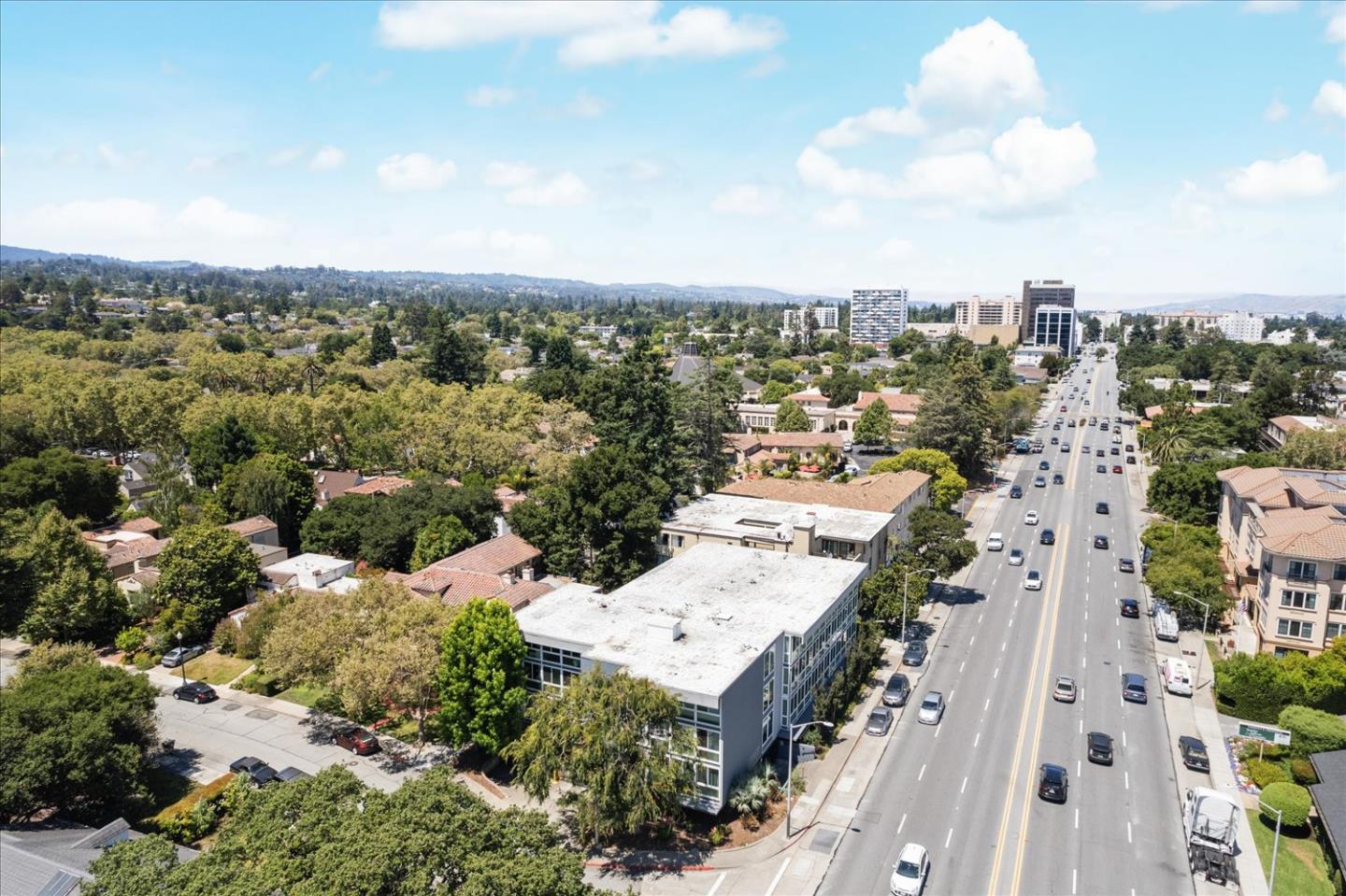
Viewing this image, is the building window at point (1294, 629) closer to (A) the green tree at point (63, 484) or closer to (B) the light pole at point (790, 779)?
(B) the light pole at point (790, 779)

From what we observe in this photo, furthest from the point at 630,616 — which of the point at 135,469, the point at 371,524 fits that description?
the point at 135,469

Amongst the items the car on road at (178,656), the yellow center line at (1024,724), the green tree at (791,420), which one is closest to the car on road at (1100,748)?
the yellow center line at (1024,724)

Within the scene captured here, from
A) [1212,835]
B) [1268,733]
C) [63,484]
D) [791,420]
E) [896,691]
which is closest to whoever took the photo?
[1212,835]

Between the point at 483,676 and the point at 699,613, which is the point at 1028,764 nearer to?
the point at 699,613

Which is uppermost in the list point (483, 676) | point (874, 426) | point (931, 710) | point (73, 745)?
point (874, 426)

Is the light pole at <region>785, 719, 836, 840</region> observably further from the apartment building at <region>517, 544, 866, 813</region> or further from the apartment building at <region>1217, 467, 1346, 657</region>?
the apartment building at <region>1217, 467, 1346, 657</region>

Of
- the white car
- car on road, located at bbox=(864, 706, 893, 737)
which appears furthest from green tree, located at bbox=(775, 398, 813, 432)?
the white car

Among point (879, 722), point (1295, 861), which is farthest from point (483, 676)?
point (1295, 861)
